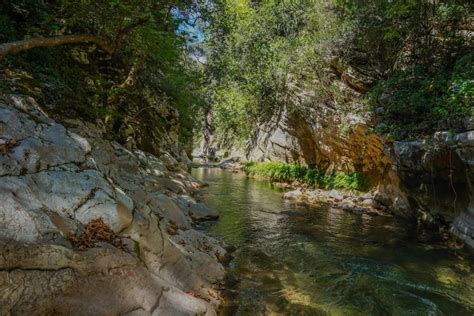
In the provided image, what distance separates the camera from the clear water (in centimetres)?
558

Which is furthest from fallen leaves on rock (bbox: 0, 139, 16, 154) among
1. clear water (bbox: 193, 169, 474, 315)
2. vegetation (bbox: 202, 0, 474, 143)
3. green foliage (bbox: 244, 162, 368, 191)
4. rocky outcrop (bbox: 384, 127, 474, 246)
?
green foliage (bbox: 244, 162, 368, 191)

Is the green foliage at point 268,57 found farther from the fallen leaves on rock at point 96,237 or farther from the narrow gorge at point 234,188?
the fallen leaves on rock at point 96,237

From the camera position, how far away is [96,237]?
439cm

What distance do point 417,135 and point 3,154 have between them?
11881 millimetres

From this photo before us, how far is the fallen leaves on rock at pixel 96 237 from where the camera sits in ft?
13.6

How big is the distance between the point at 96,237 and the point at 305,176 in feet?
62.7

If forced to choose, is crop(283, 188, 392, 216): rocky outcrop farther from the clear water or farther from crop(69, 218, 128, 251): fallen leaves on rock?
crop(69, 218, 128, 251): fallen leaves on rock

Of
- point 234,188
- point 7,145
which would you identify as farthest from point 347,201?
point 7,145

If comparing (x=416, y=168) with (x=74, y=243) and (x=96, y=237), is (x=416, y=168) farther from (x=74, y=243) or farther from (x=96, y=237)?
(x=74, y=243)

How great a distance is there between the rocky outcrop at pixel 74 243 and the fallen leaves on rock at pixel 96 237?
0.01m

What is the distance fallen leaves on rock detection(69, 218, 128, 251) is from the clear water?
2.13 metres

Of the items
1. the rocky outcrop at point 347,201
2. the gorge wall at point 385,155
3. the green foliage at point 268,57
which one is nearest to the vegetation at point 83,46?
the green foliage at point 268,57

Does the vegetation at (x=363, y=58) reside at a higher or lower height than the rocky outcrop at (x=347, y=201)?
higher

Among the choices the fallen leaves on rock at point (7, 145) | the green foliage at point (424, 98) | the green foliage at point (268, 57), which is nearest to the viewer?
the fallen leaves on rock at point (7, 145)
